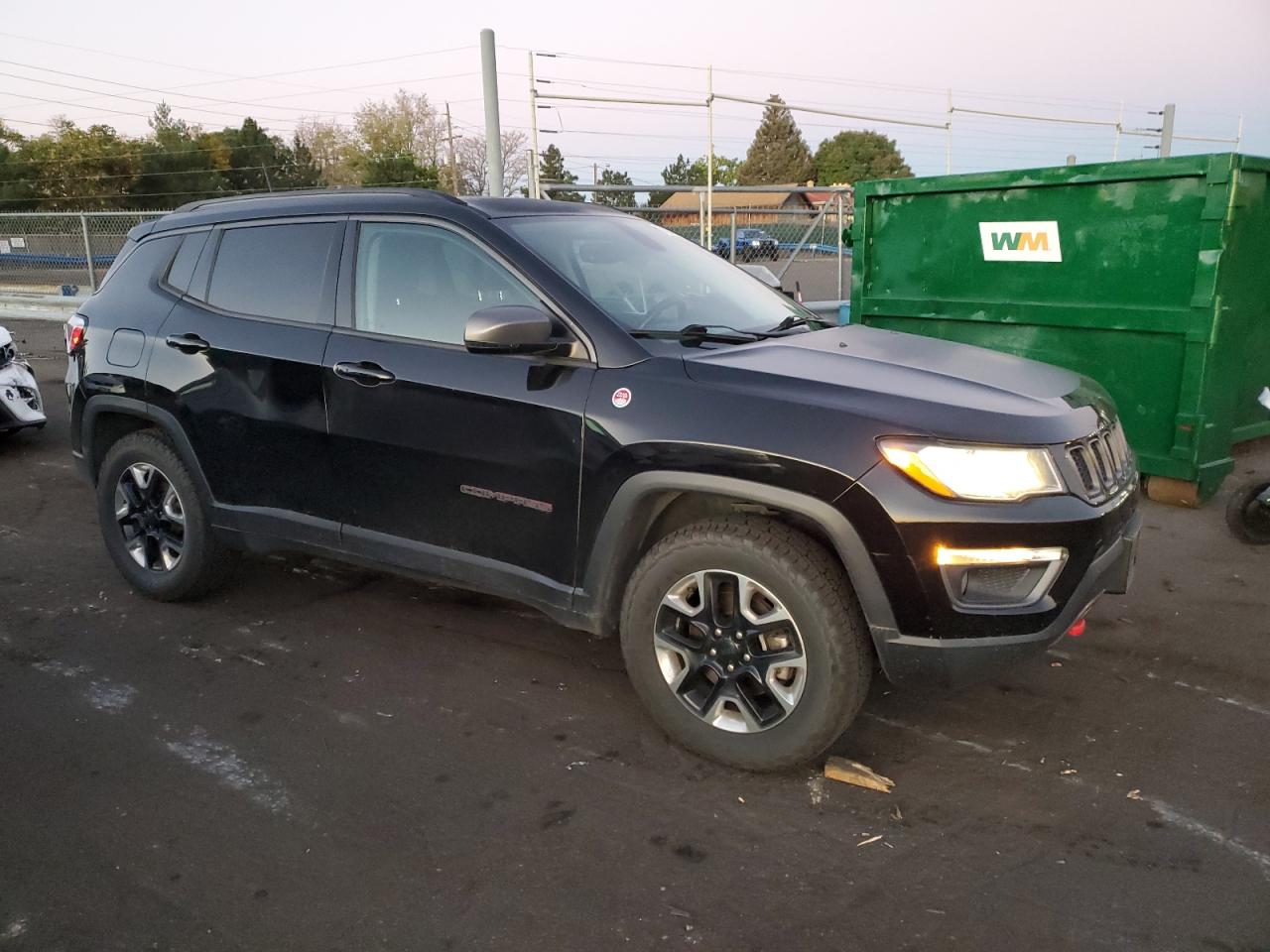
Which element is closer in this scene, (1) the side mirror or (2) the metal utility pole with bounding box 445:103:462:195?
(1) the side mirror

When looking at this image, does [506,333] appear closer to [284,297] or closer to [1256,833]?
[284,297]

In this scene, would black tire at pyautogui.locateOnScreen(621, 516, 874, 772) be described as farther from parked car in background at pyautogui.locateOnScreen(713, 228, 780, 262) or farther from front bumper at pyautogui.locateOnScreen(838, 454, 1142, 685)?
parked car in background at pyautogui.locateOnScreen(713, 228, 780, 262)

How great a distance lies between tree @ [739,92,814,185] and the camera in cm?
8700

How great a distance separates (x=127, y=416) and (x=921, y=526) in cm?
372

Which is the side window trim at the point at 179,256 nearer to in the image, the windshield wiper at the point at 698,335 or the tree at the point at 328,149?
the windshield wiper at the point at 698,335

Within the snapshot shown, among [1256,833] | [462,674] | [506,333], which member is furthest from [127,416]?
[1256,833]

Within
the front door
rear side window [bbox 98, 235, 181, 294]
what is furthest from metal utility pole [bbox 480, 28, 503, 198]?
the front door

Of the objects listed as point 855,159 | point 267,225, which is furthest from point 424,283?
point 855,159

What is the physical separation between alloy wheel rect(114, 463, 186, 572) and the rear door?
1.23 ft

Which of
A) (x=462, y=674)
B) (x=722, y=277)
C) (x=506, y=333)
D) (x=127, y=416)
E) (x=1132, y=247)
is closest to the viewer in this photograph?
(x=506, y=333)

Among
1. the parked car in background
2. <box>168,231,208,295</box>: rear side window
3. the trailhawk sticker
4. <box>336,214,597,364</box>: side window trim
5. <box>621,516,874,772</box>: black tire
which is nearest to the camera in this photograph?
<box>621,516,874,772</box>: black tire

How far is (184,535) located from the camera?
448 centimetres

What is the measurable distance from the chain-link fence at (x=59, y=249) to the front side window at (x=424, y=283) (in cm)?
1356

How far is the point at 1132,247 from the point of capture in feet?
20.2
